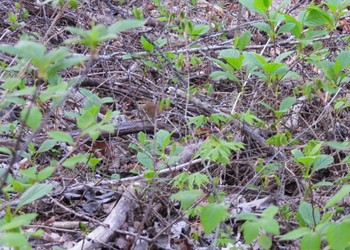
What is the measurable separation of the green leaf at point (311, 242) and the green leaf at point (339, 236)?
13 cm

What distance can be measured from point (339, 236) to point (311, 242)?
145 mm

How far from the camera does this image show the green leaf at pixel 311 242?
1.66m

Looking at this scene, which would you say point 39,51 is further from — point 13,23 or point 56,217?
point 13,23

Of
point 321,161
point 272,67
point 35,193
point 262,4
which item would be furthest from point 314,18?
point 35,193

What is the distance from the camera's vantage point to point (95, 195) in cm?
314

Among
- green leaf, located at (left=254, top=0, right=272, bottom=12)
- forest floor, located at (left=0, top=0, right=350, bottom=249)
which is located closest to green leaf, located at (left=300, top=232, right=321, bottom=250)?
forest floor, located at (left=0, top=0, right=350, bottom=249)

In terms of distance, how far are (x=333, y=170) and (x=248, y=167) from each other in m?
0.45

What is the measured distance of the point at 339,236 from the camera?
5.02ft

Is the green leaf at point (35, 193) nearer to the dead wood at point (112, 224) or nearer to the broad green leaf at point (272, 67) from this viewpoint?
the dead wood at point (112, 224)

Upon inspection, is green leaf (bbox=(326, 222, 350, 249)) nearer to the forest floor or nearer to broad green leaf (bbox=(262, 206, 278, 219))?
broad green leaf (bbox=(262, 206, 278, 219))

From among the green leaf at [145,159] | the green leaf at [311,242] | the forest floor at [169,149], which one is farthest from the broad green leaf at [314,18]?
the green leaf at [311,242]

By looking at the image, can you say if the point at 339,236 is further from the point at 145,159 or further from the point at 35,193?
the point at 145,159

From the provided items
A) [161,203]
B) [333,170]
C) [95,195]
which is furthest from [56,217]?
[333,170]

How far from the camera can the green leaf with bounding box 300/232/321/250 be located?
65.4 inches
